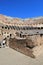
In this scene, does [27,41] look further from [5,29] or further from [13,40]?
[5,29]

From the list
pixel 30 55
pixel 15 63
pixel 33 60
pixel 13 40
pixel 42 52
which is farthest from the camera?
pixel 13 40

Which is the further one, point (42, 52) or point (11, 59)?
point (42, 52)

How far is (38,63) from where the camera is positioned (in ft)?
37.3

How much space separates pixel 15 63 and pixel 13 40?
470 cm

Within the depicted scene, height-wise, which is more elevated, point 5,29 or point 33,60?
point 5,29

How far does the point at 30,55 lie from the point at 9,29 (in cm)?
2429

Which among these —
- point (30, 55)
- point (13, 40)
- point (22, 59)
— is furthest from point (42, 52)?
point (13, 40)

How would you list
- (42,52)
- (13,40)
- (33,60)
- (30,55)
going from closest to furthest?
(33,60)
(30,55)
(42,52)
(13,40)

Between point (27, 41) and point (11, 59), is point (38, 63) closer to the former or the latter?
point (11, 59)

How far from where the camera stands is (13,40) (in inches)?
618

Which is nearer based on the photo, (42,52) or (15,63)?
(15,63)

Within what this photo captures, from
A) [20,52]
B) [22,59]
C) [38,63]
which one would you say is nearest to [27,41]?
[20,52]

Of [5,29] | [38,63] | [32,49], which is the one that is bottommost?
[38,63]

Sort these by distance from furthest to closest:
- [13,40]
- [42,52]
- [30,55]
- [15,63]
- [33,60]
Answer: [13,40] < [42,52] < [30,55] < [33,60] < [15,63]
